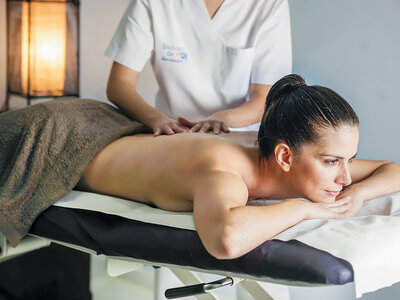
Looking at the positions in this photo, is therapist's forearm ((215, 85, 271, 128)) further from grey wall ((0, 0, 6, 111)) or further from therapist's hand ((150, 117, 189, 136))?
grey wall ((0, 0, 6, 111))

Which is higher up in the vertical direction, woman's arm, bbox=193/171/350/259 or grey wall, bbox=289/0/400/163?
grey wall, bbox=289/0/400/163

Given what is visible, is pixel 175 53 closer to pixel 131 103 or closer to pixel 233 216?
pixel 131 103

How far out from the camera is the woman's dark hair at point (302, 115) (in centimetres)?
112

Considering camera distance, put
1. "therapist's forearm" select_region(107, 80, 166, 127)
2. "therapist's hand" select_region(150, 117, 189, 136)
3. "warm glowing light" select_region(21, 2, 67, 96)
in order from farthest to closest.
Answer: "warm glowing light" select_region(21, 2, 67, 96) → "therapist's forearm" select_region(107, 80, 166, 127) → "therapist's hand" select_region(150, 117, 189, 136)

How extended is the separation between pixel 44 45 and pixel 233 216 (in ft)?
7.55

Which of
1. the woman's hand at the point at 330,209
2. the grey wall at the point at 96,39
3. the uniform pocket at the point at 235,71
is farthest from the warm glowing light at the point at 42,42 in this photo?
the woman's hand at the point at 330,209

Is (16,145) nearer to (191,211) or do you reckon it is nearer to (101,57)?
(191,211)

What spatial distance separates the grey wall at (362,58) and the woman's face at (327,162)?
81 cm

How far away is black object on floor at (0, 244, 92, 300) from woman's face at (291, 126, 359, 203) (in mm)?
1699

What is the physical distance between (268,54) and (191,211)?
0.92 m

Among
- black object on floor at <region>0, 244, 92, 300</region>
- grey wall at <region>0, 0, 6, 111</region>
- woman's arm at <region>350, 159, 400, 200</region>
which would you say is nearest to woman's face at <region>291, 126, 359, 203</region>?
woman's arm at <region>350, 159, 400, 200</region>

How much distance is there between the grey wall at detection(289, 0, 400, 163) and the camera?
6.04 feet

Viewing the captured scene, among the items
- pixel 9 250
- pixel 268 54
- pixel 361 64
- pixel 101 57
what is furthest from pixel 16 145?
pixel 101 57

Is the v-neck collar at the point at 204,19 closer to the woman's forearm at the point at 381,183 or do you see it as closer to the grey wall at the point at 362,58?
the grey wall at the point at 362,58
